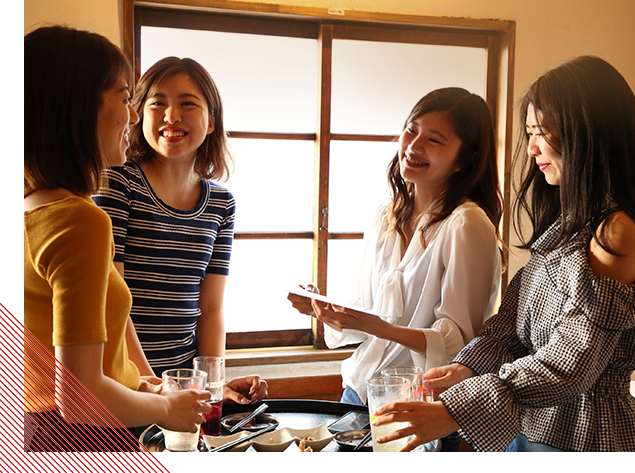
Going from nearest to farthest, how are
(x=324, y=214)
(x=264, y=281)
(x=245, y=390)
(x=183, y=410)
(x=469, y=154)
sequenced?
1. (x=183, y=410)
2. (x=245, y=390)
3. (x=469, y=154)
4. (x=264, y=281)
5. (x=324, y=214)

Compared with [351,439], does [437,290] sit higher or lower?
higher

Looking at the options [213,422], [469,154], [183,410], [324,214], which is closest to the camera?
[183,410]

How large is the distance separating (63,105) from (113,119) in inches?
2.2

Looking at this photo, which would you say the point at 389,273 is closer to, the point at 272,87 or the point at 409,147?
the point at 409,147

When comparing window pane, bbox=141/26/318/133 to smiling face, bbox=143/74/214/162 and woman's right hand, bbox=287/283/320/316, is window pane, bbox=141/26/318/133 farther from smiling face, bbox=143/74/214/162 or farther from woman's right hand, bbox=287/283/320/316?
woman's right hand, bbox=287/283/320/316

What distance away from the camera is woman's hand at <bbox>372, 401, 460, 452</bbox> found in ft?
1.84

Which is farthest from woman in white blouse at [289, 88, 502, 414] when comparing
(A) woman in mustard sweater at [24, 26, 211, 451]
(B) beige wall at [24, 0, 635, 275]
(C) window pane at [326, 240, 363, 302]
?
(C) window pane at [326, 240, 363, 302]

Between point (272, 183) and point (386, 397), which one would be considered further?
point (272, 183)

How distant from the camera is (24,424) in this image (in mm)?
551

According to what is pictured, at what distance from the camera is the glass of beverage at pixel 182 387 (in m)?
0.64

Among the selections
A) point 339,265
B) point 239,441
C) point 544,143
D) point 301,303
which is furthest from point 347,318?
point 339,265

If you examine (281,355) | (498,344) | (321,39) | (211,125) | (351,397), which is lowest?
(281,355)

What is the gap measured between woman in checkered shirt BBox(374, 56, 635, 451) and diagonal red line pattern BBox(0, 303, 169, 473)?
0.91 ft

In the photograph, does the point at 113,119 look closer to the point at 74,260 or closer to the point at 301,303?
the point at 74,260
